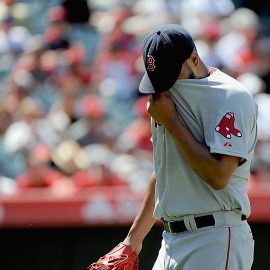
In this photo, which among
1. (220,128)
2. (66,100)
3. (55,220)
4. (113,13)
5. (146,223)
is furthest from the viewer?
(113,13)

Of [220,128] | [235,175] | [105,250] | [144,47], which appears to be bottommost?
[105,250]

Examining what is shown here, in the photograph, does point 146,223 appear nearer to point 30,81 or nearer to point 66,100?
point 66,100

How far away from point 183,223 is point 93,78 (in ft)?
20.2

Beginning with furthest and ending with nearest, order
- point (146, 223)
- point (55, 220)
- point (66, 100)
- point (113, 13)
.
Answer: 1. point (113, 13)
2. point (66, 100)
3. point (55, 220)
4. point (146, 223)

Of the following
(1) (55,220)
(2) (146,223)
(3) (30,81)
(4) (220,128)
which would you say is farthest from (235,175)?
(3) (30,81)

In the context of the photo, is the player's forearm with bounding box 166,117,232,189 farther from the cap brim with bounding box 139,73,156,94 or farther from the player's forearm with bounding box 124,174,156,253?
the player's forearm with bounding box 124,174,156,253

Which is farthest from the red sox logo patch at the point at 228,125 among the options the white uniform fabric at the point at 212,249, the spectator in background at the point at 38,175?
the spectator in background at the point at 38,175

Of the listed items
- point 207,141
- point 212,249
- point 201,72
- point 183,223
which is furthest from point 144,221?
point 201,72

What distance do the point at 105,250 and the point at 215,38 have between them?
3711 mm

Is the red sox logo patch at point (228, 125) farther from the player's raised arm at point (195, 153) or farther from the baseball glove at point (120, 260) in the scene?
the baseball glove at point (120, 260)

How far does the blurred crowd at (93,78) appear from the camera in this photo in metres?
7.72

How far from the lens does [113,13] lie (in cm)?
1045

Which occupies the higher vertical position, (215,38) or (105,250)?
(215,38)

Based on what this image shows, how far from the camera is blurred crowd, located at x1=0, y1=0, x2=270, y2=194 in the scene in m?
7.72
